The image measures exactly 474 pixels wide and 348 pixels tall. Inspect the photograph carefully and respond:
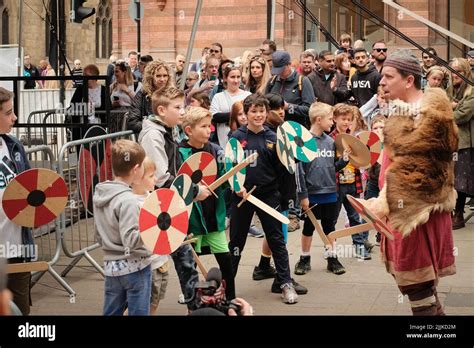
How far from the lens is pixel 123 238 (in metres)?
6.28

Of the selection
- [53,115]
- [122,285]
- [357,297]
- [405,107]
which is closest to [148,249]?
[122,285]

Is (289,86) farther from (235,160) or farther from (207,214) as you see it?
(207,214)

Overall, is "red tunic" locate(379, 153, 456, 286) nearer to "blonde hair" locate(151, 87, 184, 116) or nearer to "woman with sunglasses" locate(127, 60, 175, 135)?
"blonde hair" locate(151, 87, 184, 116)

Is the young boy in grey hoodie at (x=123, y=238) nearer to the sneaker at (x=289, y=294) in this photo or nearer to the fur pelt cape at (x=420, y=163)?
the fur pelt cape at (x=420, y=163)

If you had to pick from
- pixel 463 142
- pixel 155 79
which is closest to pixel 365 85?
pixel 463 142

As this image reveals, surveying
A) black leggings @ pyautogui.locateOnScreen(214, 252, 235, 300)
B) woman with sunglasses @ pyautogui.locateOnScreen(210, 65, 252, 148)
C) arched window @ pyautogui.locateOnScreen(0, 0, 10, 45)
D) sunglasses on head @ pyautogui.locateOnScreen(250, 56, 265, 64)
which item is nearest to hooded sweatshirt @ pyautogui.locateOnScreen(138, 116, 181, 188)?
black leggings @ pyautogui.locateOnScreen(214, 252, 235, 300)

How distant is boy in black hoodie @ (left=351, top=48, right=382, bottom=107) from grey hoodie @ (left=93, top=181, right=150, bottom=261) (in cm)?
793

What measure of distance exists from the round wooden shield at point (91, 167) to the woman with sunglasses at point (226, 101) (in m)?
1.74

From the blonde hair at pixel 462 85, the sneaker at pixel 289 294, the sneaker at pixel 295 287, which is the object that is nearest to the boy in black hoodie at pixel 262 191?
the sneaker at pixel 289 294

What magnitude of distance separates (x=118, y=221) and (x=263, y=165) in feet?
7.85

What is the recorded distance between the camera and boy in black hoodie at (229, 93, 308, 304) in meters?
8.44

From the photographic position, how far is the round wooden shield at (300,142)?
859 centimetres

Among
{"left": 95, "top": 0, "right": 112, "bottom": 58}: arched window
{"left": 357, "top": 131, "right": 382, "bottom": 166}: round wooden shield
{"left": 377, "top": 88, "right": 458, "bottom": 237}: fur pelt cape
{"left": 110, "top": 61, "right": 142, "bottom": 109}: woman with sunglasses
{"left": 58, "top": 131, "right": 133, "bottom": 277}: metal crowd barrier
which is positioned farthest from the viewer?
→ {"left": 95, "top": 0, "right": 112, "bottom": 58}: arched window
